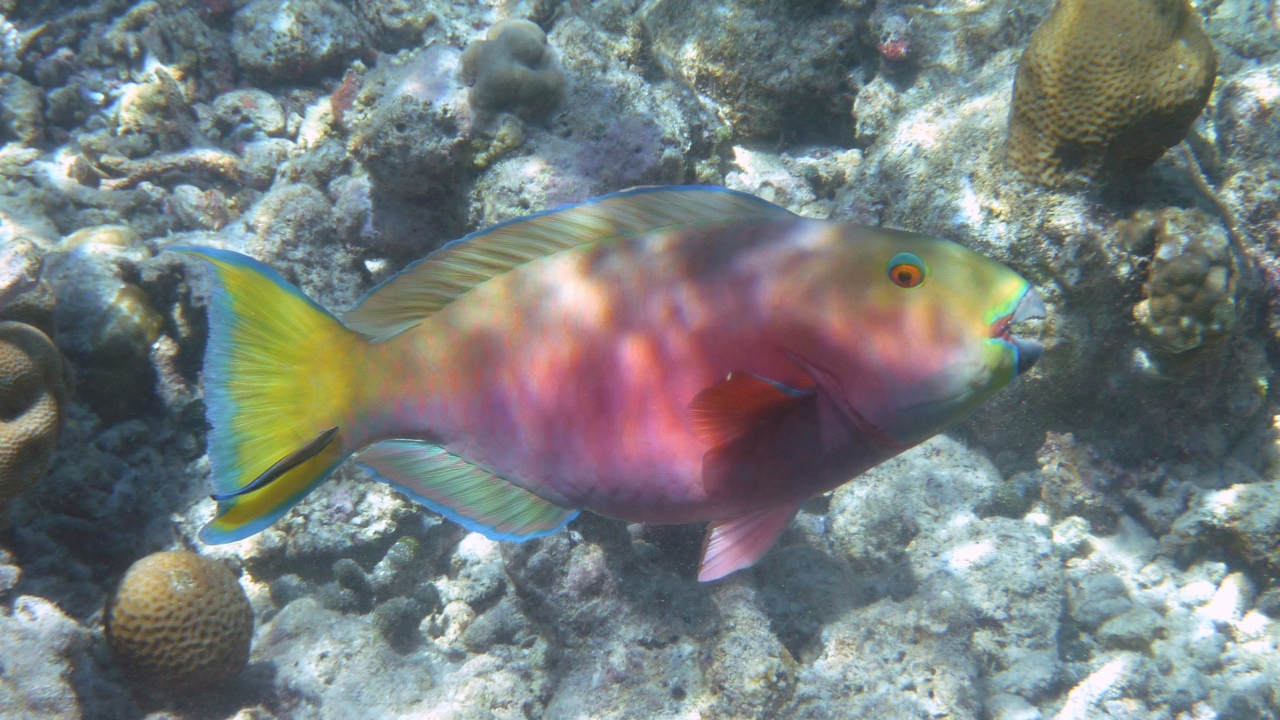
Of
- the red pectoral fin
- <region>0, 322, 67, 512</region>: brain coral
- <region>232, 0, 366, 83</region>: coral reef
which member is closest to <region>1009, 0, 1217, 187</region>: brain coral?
the red pectoral fin

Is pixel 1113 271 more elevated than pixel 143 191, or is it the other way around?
pixel 143 191

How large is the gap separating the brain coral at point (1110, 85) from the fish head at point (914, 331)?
3.12 metres

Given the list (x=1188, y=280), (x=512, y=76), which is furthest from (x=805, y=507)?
(x=512, y=76)

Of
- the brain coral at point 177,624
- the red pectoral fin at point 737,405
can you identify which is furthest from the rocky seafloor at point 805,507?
the red pectoral fin at point 737,405

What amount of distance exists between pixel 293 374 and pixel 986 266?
1685mm

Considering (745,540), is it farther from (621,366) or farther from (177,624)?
(177,624)

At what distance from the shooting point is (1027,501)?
4.31 meters

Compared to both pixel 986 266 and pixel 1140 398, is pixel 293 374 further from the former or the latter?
pixel 1140 398

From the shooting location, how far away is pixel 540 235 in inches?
58.4

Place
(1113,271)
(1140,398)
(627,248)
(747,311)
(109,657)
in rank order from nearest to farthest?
(747,311)
(627,248)
(109,657)
(1113,271)
(1140,398)

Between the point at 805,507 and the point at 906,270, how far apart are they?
10.2 feet

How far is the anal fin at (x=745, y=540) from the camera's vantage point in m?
1.59

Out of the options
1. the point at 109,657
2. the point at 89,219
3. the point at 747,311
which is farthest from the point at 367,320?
the point at 89,219

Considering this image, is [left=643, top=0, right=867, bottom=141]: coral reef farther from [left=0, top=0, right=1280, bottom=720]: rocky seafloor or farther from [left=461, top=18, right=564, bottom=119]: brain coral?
[left=461, top=18, right=564, bottom=119]: brain coral
